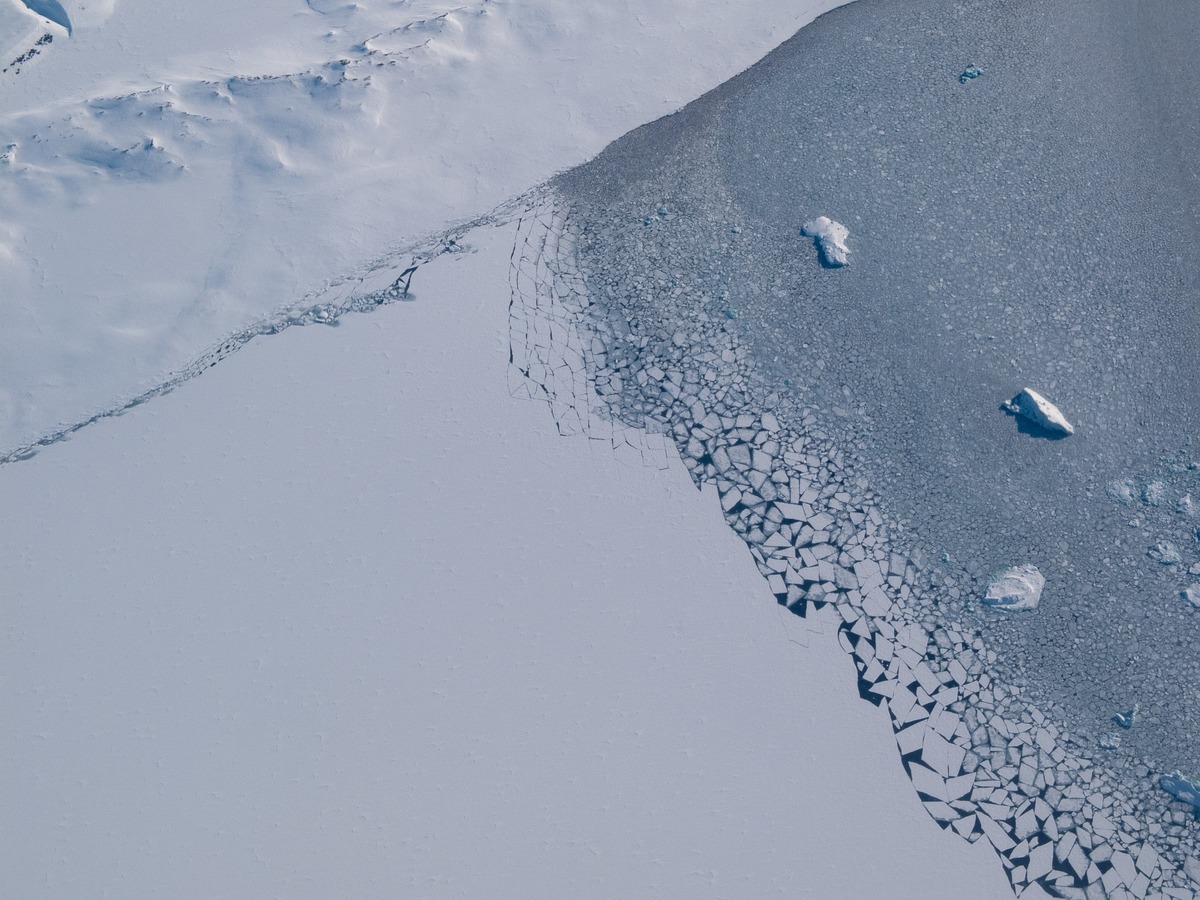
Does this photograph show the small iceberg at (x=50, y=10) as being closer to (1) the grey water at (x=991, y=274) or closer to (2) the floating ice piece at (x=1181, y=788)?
(1) the grey water at (x=991, y=274)

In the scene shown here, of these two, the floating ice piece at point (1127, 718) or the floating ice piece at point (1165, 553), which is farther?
the floating ice piece at point (1165, 553)

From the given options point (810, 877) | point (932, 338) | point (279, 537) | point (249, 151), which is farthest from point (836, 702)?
point (249, 151)

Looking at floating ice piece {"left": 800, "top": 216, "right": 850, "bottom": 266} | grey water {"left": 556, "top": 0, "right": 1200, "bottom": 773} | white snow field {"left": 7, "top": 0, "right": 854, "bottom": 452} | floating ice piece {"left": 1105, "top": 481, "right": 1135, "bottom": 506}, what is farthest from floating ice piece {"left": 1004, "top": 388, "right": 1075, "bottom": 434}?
white snow field {"left": 7, "top": 0, "right": 854, "bottom": 452}

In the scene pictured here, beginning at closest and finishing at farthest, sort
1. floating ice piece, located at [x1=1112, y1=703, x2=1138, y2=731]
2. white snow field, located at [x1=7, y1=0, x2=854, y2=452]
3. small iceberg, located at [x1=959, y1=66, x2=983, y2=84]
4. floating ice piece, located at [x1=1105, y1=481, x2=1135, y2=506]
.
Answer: floating ice piece, located at [x1=1112, y1=703, x2=1138, y2=731], floating ice piece, located at [x1=1105, y1=481, x2=1135, y2=506], white snow field, located at [x1=7, y1=0, x2=854, y2=452], small iceberg, located at [x1=959, y1=66, x2=983, y2=84]

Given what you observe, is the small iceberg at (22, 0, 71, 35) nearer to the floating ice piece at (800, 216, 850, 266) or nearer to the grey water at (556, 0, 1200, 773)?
the grey water at (556, 0, 1200, 773)

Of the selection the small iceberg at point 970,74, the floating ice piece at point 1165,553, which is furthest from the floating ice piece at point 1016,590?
the small iceberg at point 970,74
